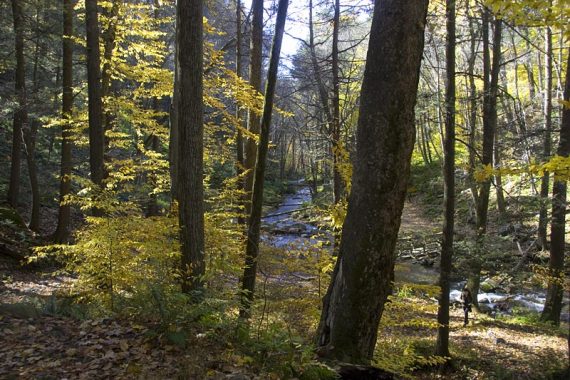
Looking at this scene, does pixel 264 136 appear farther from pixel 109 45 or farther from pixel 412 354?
pixel 109 45

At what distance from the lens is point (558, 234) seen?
10.8m

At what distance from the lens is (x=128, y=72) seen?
1178 centimetres

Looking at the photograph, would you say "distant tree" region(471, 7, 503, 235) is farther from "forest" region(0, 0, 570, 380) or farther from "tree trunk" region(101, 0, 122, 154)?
"tree trunk" region(101, 0, 122, 154)

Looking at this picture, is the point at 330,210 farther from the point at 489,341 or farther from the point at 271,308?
the point at 489,341

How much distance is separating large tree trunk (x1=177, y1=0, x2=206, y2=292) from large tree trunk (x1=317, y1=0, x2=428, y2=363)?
10.2 ft

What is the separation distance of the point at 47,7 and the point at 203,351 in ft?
49.0

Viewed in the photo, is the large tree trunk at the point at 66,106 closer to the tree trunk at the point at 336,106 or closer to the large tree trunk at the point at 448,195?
the tree trunk at the point at 336,106

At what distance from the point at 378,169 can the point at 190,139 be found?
3.57m

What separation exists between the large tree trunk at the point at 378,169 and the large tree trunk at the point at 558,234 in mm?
6283

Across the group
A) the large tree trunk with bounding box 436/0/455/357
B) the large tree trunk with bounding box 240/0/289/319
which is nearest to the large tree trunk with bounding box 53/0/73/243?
the large tree trunk with bounding box 240/0/289/319

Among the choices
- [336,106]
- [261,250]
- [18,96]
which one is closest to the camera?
[261,250]

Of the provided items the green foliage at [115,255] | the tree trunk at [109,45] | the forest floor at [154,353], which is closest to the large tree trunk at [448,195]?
the forest floor at [154,353]

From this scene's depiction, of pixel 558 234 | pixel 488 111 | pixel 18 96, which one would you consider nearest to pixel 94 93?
pixel 18 96

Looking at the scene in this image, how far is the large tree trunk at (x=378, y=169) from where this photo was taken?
3822mm
